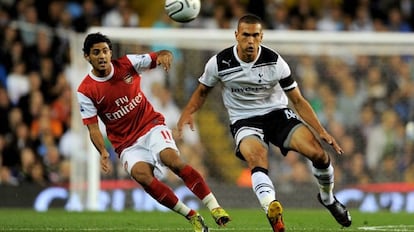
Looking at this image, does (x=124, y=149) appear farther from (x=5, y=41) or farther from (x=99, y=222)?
(x=5, y=41)

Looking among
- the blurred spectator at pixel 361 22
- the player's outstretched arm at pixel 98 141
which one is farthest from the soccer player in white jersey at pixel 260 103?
the blurred spectator at pixel 361 22

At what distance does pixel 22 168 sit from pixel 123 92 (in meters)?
6.55

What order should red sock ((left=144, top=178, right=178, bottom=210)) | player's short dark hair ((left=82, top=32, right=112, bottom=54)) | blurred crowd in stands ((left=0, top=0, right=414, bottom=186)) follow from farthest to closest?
blurred crowd in stands ((left=0, top=0, right=414, bottom=186)), player's short dark hair ((left=82, top=32, right=112, bottom=54)), red sock ((left=144, top=178, right=178, bottom=210))

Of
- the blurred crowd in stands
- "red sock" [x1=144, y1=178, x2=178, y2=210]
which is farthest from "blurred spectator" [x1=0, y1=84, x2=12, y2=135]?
"red sock" [x1=144, y1=178, x2=178, y2=210]

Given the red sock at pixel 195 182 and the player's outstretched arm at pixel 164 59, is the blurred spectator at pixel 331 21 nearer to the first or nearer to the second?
the player's outstretched arm at pixel 164 59

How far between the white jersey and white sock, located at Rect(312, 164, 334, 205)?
2.42ft

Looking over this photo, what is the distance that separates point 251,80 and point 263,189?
52.4 inches

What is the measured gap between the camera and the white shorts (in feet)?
35.6

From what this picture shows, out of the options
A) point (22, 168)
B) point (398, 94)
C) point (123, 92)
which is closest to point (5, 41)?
point (22, 168)

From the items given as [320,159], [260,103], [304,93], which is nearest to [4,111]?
[304,93]

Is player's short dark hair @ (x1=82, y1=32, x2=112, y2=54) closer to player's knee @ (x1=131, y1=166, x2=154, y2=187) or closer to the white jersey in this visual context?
the white jersey

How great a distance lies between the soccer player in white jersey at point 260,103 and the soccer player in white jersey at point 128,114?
388 millimetres

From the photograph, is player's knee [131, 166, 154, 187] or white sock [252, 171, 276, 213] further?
player's knee [131, 166, 154, 187]

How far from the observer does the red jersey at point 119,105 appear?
1105 centimetres
